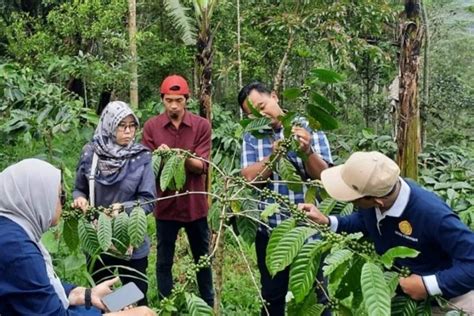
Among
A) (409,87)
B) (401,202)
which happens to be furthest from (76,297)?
(409,87)

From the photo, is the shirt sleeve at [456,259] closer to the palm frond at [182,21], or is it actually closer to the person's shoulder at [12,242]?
the person's shoulder at [12,242]

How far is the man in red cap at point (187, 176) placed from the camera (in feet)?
9.79

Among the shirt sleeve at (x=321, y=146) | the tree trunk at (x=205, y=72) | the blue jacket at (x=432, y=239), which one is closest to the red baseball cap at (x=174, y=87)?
the shirt sleeve at (x=321, y=146)

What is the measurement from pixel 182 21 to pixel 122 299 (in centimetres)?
611

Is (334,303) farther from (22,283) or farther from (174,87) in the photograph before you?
(174,87)

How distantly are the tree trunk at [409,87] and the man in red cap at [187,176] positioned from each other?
1550mm

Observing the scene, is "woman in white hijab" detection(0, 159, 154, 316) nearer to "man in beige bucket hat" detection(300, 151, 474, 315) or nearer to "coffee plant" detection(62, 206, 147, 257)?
"coffee plant" detection(62, 206, 147, 257)

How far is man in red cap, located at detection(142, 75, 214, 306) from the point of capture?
2.98 m

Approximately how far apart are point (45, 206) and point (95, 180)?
0.96m

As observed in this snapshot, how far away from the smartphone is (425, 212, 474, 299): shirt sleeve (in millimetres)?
859

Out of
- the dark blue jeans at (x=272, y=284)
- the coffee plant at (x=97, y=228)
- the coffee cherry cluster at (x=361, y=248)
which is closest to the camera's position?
the coffee cherry cluster at (x=361, y=248)

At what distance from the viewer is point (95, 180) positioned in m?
2.60

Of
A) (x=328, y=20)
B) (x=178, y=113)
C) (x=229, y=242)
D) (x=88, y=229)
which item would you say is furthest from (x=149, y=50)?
(x=88, y=229)

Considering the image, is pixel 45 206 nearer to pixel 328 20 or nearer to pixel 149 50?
pixel 328 20
